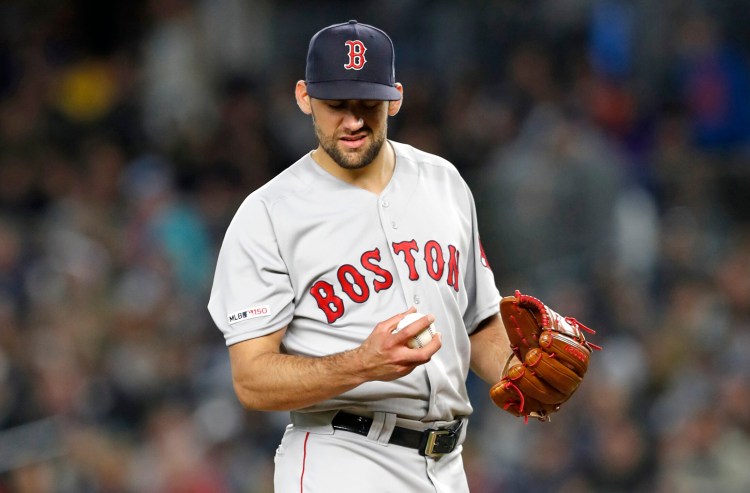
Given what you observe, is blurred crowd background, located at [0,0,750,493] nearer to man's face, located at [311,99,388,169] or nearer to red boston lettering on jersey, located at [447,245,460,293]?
red boston lettering on jersey, located at [447,245,460,293]

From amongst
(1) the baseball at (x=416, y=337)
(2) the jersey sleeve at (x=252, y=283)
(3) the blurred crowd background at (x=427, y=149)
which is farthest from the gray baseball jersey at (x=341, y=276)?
(3) the blurred crowd background at (x=427, y=149)

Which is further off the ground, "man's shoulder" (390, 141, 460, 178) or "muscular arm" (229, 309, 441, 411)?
"man's shoulder" (390, 141, 460, 178)

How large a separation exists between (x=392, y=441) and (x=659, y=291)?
448 cm

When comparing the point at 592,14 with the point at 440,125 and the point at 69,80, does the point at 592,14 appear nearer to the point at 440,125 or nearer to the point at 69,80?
the point at 440,125

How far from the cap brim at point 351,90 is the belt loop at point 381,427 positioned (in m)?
0.82

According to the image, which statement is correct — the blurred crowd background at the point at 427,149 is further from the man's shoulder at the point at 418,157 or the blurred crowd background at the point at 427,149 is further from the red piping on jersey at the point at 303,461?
the red piping on jersey at the point at 303,461

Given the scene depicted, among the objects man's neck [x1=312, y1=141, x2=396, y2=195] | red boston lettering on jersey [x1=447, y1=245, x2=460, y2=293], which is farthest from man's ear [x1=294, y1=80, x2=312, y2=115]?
red boston lettering on jersey [x1=447, y1=245, x2=460, y2=293]

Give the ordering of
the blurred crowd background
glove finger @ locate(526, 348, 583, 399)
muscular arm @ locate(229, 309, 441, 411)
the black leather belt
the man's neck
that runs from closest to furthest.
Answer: muscular arm @ locate(229, 309, 441, 411) < glove finger @ locate(526, 348, 583, 399) < the black leather belt < the man's neck < the blurred crowd background

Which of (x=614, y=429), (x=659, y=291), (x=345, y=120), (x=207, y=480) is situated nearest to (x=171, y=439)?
(x=207, y=480)

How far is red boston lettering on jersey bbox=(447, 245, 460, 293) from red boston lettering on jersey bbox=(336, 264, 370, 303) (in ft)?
0.83

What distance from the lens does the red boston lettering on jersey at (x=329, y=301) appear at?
3.43 meters

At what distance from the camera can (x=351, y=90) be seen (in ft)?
11.0

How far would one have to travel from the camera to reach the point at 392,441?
11.4 ft

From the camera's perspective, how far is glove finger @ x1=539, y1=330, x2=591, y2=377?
11.1 feet
